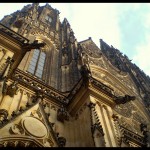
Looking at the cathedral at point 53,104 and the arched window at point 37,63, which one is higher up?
the arched window at point 37,63

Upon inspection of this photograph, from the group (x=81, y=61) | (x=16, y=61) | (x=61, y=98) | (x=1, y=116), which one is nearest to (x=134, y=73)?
(x=81, y=61)

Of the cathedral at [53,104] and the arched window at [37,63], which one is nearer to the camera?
the cathedral at [53,104]

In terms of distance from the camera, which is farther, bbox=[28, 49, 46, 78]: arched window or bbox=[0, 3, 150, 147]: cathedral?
bbox=[28, 49, 46, 78]: arched window

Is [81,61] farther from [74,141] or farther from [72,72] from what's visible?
[74,141]

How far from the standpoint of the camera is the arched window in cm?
1332

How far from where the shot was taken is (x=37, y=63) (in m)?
14.2

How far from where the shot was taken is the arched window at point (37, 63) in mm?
13325

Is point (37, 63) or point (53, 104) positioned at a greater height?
point (37, 63)

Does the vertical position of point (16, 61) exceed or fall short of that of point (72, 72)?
it falls short

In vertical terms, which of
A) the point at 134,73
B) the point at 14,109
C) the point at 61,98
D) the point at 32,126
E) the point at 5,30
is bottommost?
the point at 32,126

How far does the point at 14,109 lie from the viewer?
7.82 metres

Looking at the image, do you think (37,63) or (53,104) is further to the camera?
(37,63)

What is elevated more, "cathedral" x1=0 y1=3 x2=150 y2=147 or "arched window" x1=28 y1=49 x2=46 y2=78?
"arched window" x1=28 y1=49 x2=46 y2=78

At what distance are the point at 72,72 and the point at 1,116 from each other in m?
6.85
